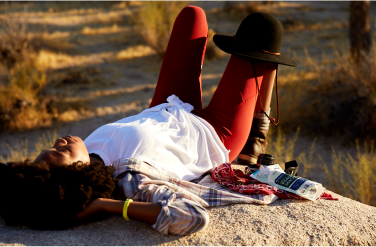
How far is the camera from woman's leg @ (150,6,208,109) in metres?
3.21

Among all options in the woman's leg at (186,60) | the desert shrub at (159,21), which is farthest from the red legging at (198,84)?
the desert shrub at (159,21)

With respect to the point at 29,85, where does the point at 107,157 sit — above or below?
above

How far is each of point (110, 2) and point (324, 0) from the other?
909 cm

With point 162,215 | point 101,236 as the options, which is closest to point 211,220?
point 162,215

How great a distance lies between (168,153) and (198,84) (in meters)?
0.84

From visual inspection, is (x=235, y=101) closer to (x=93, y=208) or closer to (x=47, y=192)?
(x=93, y=208)

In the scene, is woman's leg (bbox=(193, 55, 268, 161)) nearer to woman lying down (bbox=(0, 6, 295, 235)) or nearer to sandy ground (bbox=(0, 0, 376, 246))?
woman lying down (bbox=(0, 6, 295, 235))

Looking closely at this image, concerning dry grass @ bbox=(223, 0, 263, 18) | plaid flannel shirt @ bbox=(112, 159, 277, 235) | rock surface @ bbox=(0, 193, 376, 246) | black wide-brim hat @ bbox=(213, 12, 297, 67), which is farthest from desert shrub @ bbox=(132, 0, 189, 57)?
rock surface @ bbox=(0, 193, 376, 246)

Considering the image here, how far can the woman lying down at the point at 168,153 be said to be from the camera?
2.19 metres

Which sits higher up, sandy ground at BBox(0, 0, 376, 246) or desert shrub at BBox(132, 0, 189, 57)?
desert shrub at BBox(132, 0, 189, 57)

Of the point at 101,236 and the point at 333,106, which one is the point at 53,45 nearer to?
the point at 333,106

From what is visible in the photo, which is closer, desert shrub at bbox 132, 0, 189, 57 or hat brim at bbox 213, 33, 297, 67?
hat brim at bbox 213, 33, 297, 67

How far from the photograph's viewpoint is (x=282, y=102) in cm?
701

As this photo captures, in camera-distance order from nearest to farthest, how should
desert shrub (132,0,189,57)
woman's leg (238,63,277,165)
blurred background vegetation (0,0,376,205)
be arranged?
woman's leg (238,63,277,165) → blurred background vegetation (0,0,376,205) → desert shrub (132,0,189,57)
